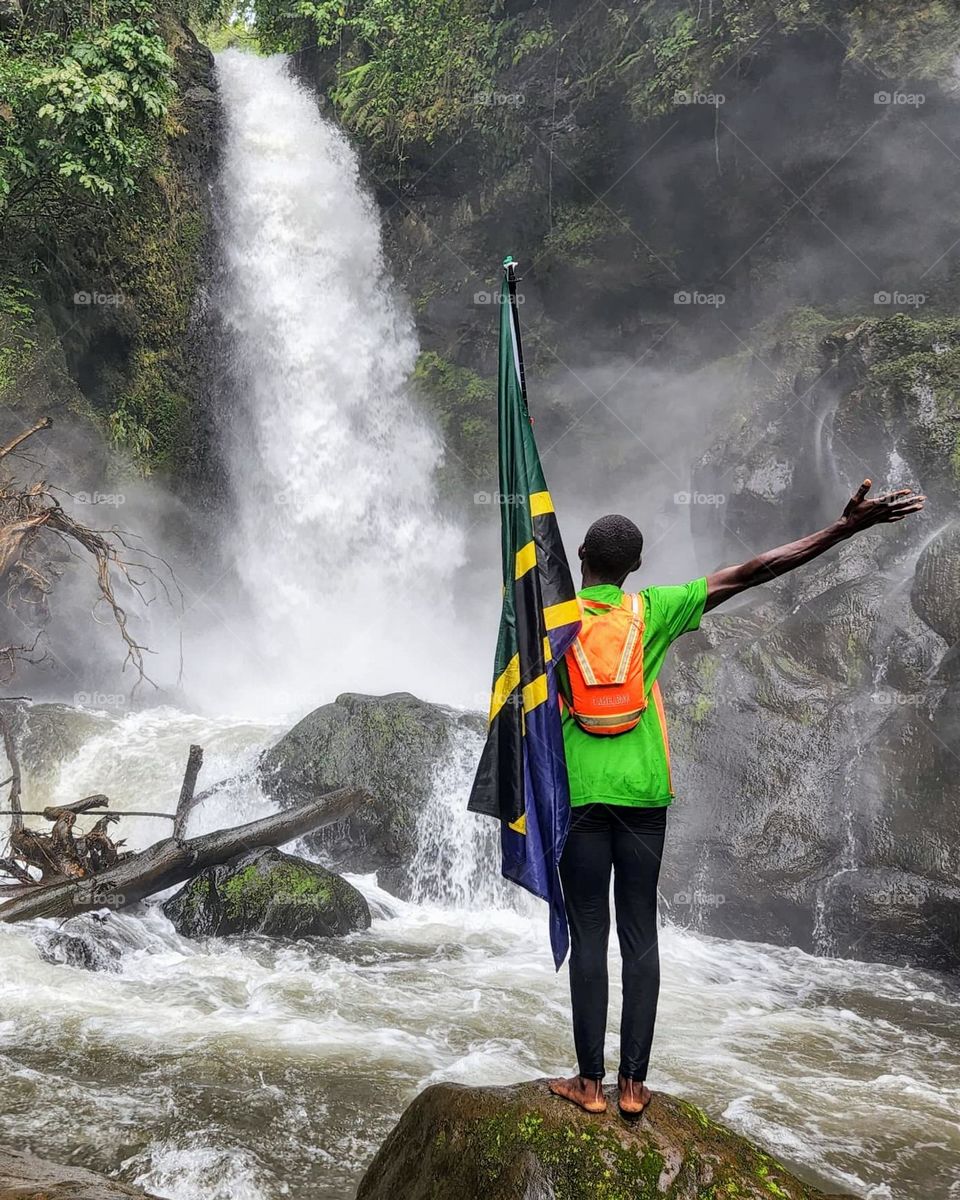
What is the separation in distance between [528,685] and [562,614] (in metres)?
0.26

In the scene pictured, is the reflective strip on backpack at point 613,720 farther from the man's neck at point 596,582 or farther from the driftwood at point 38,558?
the driftwood at point 38,558

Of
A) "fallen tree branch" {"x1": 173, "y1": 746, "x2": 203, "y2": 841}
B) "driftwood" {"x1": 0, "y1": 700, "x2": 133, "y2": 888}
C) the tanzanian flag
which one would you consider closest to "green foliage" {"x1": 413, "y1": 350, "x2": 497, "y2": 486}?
"fallen tree branch" {"x1": 173, "y1": 746, "x2": 203, "y2": 841}

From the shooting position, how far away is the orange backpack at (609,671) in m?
2.69

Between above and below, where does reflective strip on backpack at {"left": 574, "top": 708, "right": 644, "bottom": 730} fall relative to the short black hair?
below

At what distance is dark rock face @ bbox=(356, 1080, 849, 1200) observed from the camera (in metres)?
2.48

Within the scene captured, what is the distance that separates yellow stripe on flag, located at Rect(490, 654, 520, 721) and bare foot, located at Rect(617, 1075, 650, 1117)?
1.17 meters

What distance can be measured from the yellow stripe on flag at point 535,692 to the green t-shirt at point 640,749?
0.37 feet

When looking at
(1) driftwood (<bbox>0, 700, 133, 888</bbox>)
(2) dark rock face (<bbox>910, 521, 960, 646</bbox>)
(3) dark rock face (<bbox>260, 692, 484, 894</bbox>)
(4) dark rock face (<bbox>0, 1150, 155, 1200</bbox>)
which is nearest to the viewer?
(4) dark rock face (<bbox>0, 1150, 155, 1200</bbox>)

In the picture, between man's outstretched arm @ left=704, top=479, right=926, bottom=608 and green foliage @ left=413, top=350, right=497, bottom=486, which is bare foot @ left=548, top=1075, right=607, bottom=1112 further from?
green foliage @ left=413, top=350, right=497, bottom=486

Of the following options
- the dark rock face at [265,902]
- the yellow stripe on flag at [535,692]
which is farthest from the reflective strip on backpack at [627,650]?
the dark rock face at [265,902]

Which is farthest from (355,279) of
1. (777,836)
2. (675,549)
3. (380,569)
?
(777,836)

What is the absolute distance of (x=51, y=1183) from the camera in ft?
9.00

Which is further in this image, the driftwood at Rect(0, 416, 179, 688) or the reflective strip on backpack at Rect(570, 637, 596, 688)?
the driftwood at Rect(0, 416, 179, 688)

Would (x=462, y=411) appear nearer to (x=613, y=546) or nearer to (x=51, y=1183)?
(x=613, y=546)
